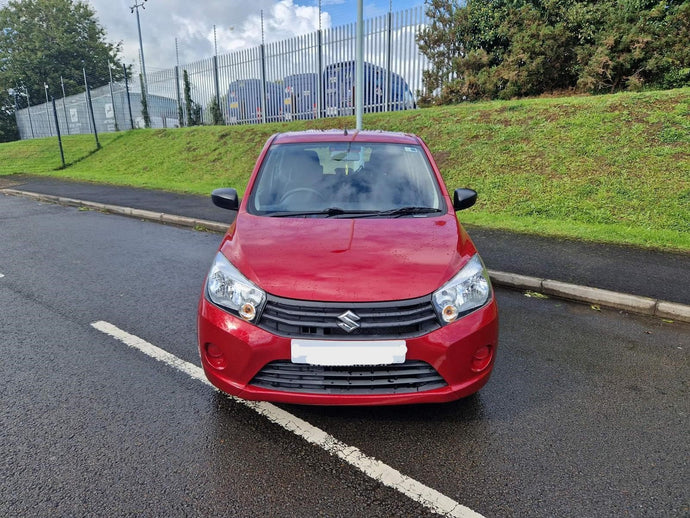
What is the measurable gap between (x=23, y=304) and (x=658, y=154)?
9880mm

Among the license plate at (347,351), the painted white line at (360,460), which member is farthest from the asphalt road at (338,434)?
the license plate at (347,351)

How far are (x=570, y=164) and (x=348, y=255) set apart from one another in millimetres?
7877

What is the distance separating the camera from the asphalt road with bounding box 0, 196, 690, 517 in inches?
80.0

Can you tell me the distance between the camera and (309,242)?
2678 mm

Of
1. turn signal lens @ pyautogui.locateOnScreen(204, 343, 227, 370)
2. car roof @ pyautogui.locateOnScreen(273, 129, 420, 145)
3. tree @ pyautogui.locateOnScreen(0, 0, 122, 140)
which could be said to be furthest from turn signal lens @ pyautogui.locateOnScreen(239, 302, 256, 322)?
tree @ pyautogui.locateOnScreen(0, 0, 122, 140)

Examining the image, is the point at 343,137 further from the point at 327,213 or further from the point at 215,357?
the point at 215,357

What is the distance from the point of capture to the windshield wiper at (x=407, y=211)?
3172 mm

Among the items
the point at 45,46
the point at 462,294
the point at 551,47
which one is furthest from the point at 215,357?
the point at 45,46

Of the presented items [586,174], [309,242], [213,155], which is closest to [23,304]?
[309,242]

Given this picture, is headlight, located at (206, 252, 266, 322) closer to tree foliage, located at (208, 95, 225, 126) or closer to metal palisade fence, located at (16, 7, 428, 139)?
metal palisade fence, located at (16, 7, 428, 139)

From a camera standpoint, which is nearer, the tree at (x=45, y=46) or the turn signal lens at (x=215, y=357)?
the turn signal lens at (x=215, y=357)

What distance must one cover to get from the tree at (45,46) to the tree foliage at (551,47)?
45.2 meters

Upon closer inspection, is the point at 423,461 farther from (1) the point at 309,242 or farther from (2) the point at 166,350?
(2) the point at 166,350

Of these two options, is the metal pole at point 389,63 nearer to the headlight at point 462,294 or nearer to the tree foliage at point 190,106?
the tree foliage at point 190,106
